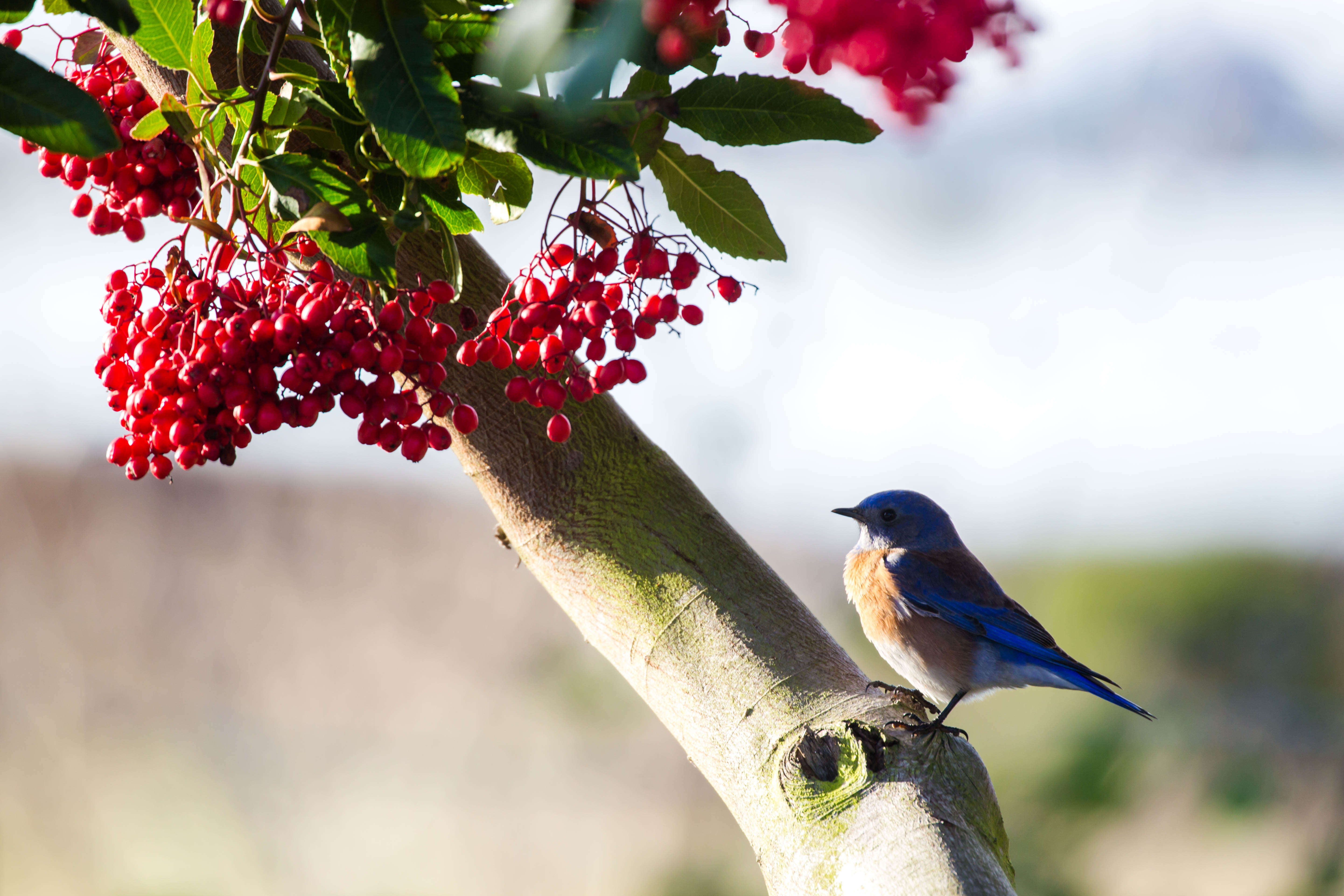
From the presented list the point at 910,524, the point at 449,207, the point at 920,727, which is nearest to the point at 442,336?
the point at 449,207

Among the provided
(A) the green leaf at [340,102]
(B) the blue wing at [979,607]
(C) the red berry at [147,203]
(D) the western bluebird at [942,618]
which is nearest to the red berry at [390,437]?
(A) the green leaf at [340,102]

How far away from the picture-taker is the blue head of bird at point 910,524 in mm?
2697

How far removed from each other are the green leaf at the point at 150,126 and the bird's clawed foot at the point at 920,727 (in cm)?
114

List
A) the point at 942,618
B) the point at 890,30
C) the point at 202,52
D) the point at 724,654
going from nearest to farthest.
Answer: the point at 890,30 → the point at 202,52 → the point at 724,654 → the point at 942,618

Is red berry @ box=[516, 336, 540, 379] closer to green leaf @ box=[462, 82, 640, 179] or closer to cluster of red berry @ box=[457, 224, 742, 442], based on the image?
cluster of red berry @ box=[457, 224, 742, 442]

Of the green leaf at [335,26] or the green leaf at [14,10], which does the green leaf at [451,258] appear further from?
the green leaf at [14,10]

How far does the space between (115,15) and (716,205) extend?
2.01 ft

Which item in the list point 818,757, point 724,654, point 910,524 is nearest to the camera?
point 818,757

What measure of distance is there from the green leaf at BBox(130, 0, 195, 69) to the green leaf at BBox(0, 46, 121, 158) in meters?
0.19

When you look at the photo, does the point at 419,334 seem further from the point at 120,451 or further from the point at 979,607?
the point at 979,607

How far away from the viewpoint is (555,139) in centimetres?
77

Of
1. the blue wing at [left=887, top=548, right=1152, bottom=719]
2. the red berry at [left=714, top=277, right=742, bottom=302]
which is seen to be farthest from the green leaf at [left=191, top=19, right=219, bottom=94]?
the blue wing at [left=887, top=548, right=1152, bottom=719]

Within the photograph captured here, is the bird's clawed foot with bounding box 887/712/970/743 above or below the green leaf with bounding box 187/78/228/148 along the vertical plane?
below

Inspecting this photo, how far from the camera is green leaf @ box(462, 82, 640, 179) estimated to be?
0.75 metres
